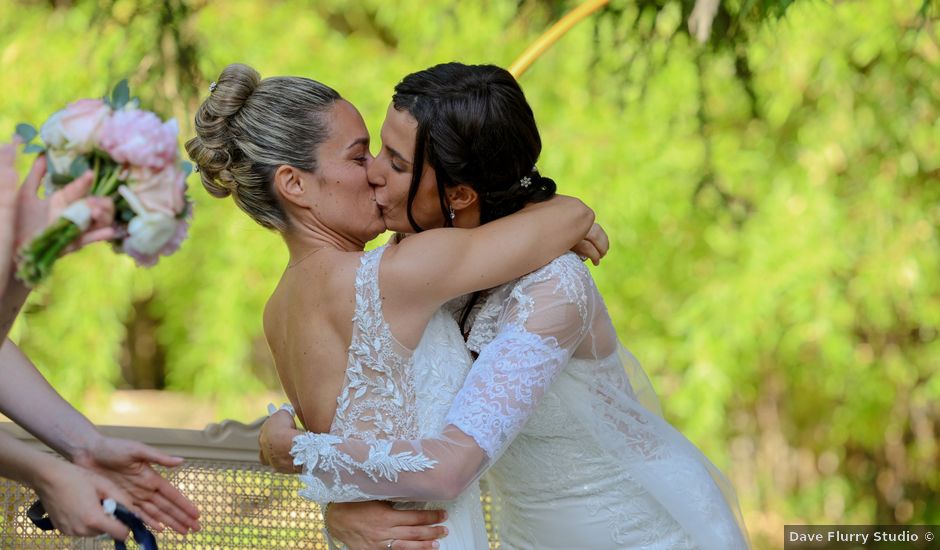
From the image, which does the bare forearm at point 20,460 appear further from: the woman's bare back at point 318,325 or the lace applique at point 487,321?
the lace applique at point 487,321

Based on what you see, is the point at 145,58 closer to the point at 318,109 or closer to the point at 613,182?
the point at 613,182

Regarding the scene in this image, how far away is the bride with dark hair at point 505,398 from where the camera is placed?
2.38m

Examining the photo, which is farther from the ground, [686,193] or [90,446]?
[686,193]

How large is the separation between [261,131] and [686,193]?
4302 millimetres

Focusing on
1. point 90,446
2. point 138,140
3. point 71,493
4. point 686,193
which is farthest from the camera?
point 686,193

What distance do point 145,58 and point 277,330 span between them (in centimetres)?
335

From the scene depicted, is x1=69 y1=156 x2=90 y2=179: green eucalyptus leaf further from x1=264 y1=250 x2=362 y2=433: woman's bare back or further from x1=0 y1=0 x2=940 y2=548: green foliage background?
x1=0 y1=0 x2=940 y2=548: green foliage background

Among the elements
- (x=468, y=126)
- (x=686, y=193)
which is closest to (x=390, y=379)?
(x=468, y=126)

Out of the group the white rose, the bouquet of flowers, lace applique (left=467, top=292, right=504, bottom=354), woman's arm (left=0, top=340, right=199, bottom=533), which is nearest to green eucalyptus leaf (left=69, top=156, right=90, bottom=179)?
the bouquet of flowers

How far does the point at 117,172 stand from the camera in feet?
6.09

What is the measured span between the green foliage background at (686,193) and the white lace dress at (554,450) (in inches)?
136

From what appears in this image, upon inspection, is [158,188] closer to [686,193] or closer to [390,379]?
[390,379]

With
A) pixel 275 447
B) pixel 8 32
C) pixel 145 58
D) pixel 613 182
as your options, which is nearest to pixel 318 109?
pixel 275 447

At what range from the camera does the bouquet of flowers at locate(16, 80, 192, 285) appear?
71.6 inches
